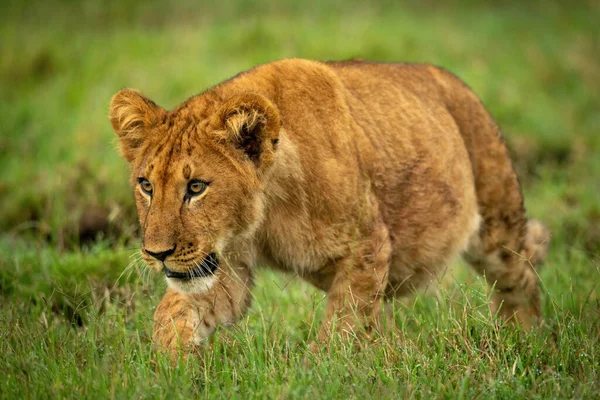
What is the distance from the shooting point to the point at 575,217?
6.92 m

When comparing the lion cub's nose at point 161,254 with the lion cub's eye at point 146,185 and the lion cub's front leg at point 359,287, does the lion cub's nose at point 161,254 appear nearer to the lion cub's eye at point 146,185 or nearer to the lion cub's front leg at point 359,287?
the lion cub's eye at point 146,185

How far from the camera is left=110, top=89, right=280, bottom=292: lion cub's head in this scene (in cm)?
367

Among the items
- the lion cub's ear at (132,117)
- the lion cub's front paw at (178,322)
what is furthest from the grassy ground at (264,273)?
the lion cub's ear at (132,117)

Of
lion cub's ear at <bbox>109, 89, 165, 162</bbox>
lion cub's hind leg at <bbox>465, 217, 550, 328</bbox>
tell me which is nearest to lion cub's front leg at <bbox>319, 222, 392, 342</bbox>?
lion cub's ear at <bbox>109, 89, 165, 162</bbox>

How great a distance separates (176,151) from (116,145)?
622 millimetres

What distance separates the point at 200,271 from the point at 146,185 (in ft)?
1.46

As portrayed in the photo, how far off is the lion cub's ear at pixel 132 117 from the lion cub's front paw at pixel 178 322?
2.38 ft

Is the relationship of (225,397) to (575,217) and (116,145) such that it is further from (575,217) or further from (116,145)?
(575,217)

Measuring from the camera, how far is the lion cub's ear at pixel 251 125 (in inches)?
146

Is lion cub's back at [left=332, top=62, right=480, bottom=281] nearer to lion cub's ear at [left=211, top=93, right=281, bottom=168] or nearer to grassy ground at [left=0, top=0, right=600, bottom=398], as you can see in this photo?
grassy ground at [left=0, top=0, right=600, bottom=398]

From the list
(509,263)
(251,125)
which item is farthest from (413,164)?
(251,125)

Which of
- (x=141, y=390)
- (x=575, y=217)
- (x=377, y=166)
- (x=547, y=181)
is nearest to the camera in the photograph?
(x=141, y=390)

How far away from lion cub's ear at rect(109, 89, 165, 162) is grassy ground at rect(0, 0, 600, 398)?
650 mm

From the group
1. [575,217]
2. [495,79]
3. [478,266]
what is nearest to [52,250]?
[478,266]
